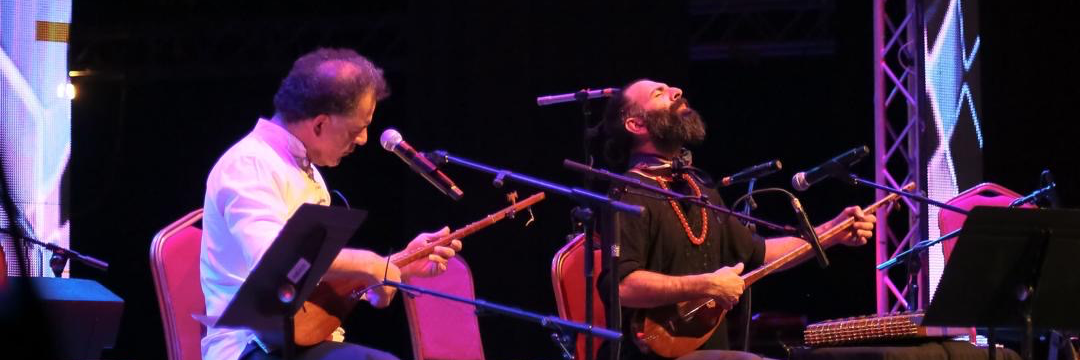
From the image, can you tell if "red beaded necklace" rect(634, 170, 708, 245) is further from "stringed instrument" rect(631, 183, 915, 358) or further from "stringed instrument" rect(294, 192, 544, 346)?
"stringed instrument" rect(294, 192, 544, 346)

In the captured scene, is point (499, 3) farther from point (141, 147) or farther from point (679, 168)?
point (141, 147)

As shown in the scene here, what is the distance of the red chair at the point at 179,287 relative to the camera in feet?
11.1

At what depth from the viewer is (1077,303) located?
334 centimetres

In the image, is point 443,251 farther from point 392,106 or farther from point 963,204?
point 392,106

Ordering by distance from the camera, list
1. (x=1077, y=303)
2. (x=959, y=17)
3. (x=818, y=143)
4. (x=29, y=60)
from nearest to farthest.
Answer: (x=1077, y=303), (x=29, y=60), (x=959, y=17), (x=818, y=143)

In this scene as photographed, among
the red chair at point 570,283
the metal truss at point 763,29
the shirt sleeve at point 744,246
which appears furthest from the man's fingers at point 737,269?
Result: the metal truss at point 763,29

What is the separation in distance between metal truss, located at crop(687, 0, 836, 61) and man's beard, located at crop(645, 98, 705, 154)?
14.4 ft

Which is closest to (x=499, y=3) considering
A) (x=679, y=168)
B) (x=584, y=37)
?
(x=584, y=37)

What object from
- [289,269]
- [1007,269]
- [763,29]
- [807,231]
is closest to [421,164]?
[289,269]

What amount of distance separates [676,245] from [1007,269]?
42.0 inches

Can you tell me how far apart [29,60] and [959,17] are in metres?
4.41

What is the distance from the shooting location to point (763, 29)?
8.85 m

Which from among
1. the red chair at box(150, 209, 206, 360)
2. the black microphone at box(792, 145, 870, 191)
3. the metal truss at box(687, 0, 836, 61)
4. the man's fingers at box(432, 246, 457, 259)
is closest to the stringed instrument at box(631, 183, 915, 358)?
the black microphone at box(792, 145, 870, 191)

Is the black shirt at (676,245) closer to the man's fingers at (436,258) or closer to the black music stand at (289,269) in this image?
Result: the man's fingers at (436,258)
